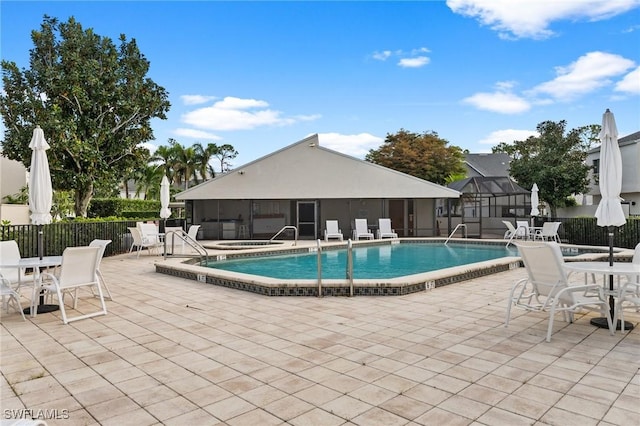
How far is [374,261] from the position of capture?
469 inches

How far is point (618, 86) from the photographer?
15180 mm

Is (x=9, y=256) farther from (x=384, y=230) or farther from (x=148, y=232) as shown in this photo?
(x=384, y=230)

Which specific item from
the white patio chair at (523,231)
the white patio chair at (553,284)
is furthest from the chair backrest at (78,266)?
the white patio chair at (523,231)

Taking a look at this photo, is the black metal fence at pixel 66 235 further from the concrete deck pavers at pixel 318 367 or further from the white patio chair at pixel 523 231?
the white patio chair at pixel 523 231

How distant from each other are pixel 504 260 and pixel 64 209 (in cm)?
2001

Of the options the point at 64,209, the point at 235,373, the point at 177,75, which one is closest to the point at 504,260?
the point at 235,373

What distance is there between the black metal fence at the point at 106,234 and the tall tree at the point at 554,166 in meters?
5.96

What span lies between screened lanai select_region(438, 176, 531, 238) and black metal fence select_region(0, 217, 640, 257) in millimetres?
2303

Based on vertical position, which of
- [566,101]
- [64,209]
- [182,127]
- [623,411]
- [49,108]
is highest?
[182,127]

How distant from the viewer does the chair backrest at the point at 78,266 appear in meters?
5.04

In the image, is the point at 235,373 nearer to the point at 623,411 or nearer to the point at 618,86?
the point at 623,411

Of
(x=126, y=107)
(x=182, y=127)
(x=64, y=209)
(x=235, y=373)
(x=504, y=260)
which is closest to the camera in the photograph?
(x=235, y=373)

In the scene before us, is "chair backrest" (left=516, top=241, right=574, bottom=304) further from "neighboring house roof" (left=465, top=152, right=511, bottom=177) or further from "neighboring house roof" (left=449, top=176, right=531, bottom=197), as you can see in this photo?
"neighboring house roof" (left=465, top=152, right=511, bottom=177)

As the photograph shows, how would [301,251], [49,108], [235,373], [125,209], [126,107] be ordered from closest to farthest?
[235,373], [301,251], [49,108], [126,107], [125,209]
